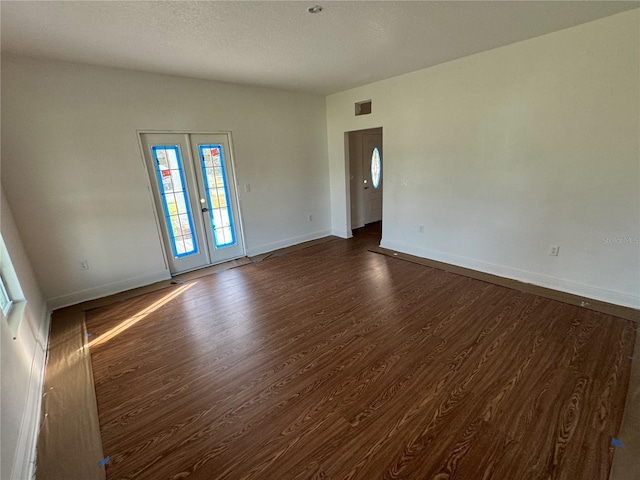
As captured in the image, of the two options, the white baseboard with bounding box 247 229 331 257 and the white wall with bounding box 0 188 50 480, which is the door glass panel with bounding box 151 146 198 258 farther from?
the white wall with bounding box 0 188 50 480

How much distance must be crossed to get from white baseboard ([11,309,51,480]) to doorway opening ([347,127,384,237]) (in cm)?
505

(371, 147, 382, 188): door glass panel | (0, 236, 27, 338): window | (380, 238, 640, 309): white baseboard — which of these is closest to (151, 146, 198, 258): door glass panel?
(0, 236, 27, 338): window

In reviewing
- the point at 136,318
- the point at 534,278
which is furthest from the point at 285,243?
the point at 534,278

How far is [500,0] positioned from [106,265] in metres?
4.87

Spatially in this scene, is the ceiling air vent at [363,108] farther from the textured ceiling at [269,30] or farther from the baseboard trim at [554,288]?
the baseboard trim at [554,288]

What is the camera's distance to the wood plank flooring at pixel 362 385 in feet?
5.11

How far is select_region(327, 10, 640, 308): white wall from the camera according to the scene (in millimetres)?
2645

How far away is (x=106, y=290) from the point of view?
3.66 m

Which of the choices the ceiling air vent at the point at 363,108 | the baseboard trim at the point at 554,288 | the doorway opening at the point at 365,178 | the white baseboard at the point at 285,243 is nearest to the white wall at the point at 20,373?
the white baseboard at the point at 285,243

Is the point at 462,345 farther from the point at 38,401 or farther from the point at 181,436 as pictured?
the point at 38,401

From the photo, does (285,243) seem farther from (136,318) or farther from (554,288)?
(554,288)

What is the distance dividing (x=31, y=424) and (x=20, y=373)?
1.15 ft

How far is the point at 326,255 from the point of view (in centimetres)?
482

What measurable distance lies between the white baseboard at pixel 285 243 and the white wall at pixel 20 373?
8.93 feet
